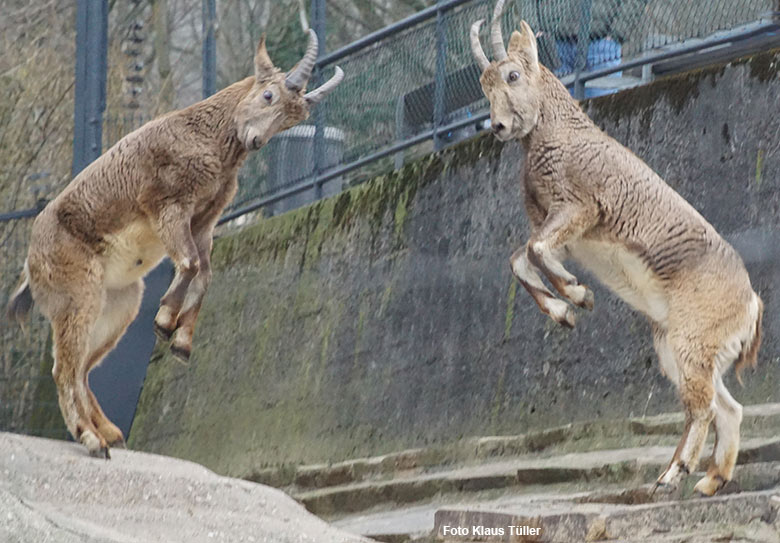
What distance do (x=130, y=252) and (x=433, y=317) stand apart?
3.20 m

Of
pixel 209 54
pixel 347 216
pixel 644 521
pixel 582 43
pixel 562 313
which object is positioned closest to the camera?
pixel 644 521

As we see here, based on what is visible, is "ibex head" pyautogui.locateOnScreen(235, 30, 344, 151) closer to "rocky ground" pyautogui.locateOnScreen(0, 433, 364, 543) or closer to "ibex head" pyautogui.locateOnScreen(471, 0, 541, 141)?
"ibex head" pyautogui.locateOnScreen(471, 0, 541, 141)

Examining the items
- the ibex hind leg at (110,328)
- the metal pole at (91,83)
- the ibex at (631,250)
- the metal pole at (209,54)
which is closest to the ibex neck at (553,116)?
the ibex at (631,250)

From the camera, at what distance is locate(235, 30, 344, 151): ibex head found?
8.70 meters

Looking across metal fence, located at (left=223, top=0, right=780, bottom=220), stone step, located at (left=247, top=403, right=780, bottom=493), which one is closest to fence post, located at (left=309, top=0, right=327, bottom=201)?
metal fence, located at (left=223, top=0, right=780, bottom=220)

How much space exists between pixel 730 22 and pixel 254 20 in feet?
25.2

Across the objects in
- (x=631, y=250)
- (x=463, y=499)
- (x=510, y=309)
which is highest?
(x=510, y=309)

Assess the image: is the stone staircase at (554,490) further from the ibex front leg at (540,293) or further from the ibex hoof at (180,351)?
the ibex hoof at (180,351)

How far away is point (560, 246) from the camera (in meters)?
8.32

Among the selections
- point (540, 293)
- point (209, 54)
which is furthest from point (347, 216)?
point (540, 293)

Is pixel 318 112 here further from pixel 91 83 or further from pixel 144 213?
pixel 144 213

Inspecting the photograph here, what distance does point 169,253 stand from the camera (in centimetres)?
862

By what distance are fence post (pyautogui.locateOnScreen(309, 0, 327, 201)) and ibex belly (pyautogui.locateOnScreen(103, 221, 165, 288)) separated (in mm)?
4827

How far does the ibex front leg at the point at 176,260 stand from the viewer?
332 inches
